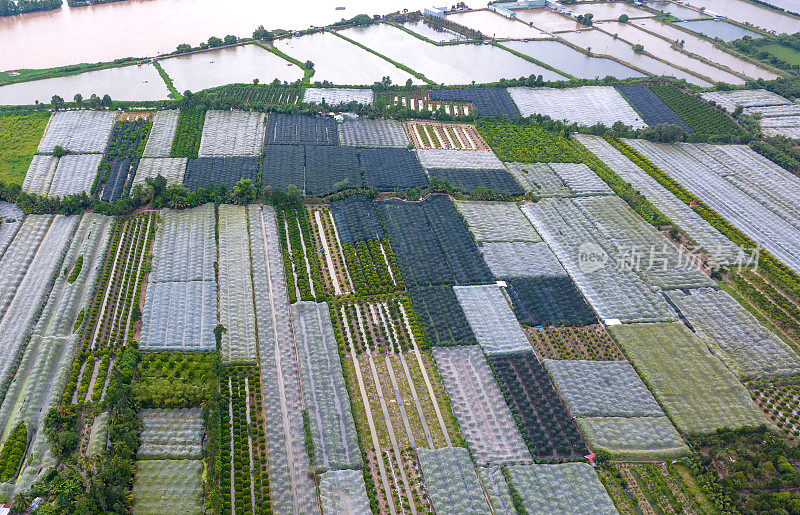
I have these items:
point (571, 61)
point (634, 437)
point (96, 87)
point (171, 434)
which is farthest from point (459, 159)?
point (96, 87)

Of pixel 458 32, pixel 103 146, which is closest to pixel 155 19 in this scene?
pixel 103 146

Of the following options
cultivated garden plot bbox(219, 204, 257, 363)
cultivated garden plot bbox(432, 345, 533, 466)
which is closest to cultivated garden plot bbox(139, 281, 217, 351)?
cultivated garden plot bbox(219, 204, 257, 363)

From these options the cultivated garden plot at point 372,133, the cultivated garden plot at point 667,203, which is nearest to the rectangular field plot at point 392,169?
the cultivated garden plot at point 372,133

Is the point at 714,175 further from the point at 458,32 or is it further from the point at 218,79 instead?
the point at 218,79

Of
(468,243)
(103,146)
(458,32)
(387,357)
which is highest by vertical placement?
(458,32)

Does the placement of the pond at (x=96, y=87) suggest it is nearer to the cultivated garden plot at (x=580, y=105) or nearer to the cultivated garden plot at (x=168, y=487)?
the cultivated garden plot at (x=580, y=105)

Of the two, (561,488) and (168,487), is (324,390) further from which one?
(561,488)

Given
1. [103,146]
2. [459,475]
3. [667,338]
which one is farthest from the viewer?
[103,146]
